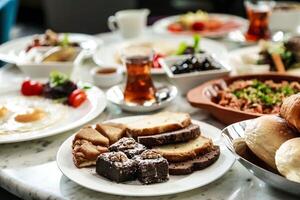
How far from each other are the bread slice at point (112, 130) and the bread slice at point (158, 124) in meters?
0.02

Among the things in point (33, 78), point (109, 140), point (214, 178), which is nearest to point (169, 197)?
point (214, 178)

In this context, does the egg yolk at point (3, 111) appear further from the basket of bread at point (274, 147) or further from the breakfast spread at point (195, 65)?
the basket of bread at point (274, 147)

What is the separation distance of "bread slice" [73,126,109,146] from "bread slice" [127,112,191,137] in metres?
0.08

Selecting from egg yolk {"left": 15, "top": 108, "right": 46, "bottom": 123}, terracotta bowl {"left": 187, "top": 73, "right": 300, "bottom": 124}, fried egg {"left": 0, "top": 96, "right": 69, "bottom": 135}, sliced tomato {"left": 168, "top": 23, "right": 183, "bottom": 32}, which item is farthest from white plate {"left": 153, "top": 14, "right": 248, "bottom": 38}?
egg yolk {"left": 15, "top": 108, "right": 46, "bottom": 123}

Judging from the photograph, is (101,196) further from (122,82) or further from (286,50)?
(286,50)

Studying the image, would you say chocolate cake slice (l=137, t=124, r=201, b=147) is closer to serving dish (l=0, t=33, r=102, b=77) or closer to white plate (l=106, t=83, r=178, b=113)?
white plate (l=106, t=83, r=178, b=113)

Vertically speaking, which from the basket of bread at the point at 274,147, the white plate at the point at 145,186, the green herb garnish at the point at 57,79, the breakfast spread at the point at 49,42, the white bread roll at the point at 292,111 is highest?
the white bread roll at the point at 292,111

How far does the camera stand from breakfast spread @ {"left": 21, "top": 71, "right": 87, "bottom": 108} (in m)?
2.05

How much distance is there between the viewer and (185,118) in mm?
1630

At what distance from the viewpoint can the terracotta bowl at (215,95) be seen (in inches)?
68.4

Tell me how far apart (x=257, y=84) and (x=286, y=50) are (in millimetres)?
430

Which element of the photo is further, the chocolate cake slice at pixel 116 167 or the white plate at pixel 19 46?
the white plate at pixel 19 46

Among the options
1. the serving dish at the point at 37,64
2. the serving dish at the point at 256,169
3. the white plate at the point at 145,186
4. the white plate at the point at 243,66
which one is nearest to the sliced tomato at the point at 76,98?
the serving dish at the point at 37,64

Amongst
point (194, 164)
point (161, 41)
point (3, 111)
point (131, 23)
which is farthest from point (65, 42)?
point (194, 164)
